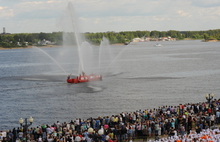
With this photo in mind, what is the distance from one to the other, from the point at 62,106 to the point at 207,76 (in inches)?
1905

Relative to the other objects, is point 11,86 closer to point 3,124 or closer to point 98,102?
point 98,102

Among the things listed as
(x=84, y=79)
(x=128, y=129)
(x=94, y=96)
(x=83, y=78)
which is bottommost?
(x=94, y=96)

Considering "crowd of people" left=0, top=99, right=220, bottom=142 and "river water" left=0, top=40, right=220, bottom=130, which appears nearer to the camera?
"crowd of people" left=0, top=99, right=220, bottom=142

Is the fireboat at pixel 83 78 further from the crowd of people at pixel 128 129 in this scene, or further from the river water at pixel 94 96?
the crowd of people at pixel 128 129

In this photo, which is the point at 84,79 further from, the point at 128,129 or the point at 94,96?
the point at 128,129

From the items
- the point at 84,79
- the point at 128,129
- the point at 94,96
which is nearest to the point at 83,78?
the point at 84,79

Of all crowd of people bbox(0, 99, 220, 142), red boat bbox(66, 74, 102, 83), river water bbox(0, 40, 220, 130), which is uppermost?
crowd of people bbox(0, 99, 220, 142)

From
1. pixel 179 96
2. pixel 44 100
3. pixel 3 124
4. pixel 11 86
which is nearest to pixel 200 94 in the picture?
pixel 179 96

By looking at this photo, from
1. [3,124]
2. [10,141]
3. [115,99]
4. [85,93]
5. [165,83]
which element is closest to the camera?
[10,141]

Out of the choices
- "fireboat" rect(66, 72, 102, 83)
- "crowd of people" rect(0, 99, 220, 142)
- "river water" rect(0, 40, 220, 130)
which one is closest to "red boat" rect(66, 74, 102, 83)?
"fireboat" rect(66, 72, 102, 83)

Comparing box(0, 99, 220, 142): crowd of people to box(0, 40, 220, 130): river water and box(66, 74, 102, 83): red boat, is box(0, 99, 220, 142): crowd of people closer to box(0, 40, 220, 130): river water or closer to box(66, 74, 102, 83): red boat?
box(0, 40, 220, 130): river water

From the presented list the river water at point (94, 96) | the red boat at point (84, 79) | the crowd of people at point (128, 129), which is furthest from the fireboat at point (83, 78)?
the crowd of people at point (128, 129)

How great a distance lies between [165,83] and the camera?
8675 cm

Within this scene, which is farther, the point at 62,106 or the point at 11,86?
the point at 11,86
